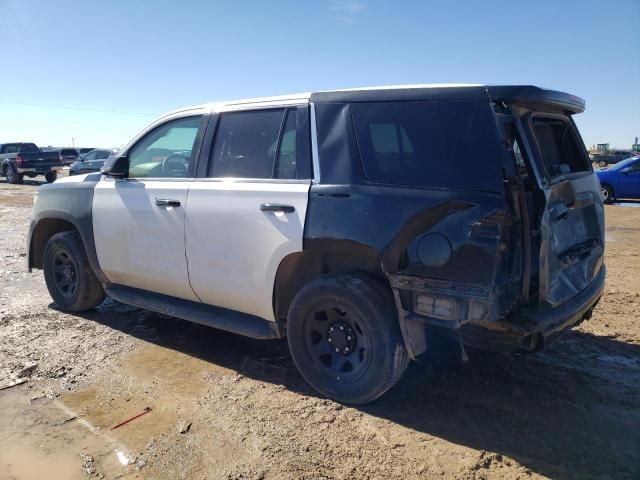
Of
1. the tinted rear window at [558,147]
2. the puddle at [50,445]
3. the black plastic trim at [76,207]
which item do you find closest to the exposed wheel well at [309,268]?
the tinted rear window at [558,147]

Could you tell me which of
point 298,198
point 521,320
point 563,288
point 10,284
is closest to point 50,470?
point 298,198

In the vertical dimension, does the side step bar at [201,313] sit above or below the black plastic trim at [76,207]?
below

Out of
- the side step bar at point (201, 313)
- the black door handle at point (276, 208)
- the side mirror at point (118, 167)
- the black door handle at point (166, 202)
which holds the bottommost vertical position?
the side step bar at point (201, 313)

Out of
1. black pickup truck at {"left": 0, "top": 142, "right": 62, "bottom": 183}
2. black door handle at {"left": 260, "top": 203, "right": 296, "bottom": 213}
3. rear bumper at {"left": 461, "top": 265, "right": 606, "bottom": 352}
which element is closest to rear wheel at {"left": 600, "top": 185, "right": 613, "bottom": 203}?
rear bumper at {"left": 461, "top": 265, "right": 606, "bottom": 352}

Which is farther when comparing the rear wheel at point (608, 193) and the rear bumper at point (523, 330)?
the rear wheel at point (608, 193)

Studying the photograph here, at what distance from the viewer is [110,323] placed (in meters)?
5.13

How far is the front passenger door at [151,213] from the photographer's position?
4.21 m

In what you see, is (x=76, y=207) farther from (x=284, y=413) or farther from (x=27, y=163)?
(x=27, y=163)

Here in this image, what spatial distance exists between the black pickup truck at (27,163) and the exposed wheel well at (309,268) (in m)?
25.2

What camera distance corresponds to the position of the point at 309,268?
3.70m

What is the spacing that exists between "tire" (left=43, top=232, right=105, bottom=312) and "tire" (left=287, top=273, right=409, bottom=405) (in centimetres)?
258

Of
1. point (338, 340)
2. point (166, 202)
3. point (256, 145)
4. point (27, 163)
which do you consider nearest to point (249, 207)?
point (256, 145)

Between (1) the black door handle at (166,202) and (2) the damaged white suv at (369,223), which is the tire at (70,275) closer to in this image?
(2) the damaged white suv at (369,223)

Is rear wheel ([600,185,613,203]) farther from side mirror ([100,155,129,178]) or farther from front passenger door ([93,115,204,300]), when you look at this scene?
side mirror ([100,155,129,178])
